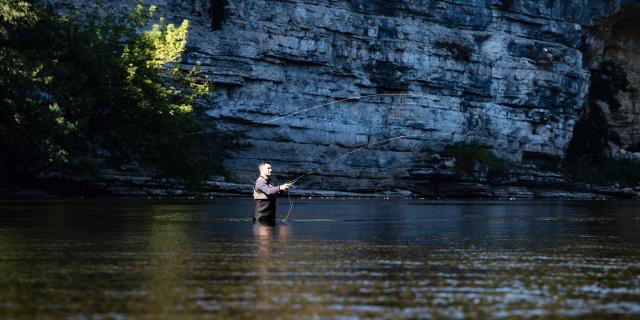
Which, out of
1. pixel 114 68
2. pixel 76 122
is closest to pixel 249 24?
pixel 114 68

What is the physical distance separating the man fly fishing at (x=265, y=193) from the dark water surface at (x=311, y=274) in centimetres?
120

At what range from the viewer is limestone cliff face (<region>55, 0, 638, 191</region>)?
74812 millimetres

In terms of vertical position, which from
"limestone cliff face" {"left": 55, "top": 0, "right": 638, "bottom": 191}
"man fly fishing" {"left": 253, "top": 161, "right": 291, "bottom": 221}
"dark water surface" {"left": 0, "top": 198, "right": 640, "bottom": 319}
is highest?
"limestone cliff face" {"left": 55, "top": 0, "right": 638, "bottom": 191}

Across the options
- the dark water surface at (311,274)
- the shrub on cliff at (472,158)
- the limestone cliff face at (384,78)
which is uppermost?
the limestone cliff face at (384,78)

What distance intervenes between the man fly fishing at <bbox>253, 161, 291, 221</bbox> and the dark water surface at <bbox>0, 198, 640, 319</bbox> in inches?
47.2

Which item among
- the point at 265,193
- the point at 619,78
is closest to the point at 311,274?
the point at 265,193

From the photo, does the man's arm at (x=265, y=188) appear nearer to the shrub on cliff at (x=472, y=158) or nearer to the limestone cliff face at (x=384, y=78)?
the limestone cliff face at (x=384, y=78)

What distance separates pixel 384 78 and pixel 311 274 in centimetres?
6986

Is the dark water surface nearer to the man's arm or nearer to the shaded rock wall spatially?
the man's arm

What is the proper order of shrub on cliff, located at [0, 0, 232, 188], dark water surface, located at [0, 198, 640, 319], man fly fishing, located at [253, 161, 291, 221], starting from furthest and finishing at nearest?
shrub on cliff, located at [0, 0, 232, 188]
man fly fishing, located at [253, 161, 291, 221]
dark water surface, located at [0, 198, 640, 319]

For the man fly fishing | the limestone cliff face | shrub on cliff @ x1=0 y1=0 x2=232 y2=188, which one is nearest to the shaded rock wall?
the limestone cliff face

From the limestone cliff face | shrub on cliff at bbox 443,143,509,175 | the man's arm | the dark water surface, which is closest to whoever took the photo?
the dark water surface

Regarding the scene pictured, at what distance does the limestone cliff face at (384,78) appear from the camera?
74812mm

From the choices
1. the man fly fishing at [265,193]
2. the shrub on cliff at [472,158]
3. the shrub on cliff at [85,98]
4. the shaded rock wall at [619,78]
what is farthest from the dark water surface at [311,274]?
the shaded rock wall at [619,78]
